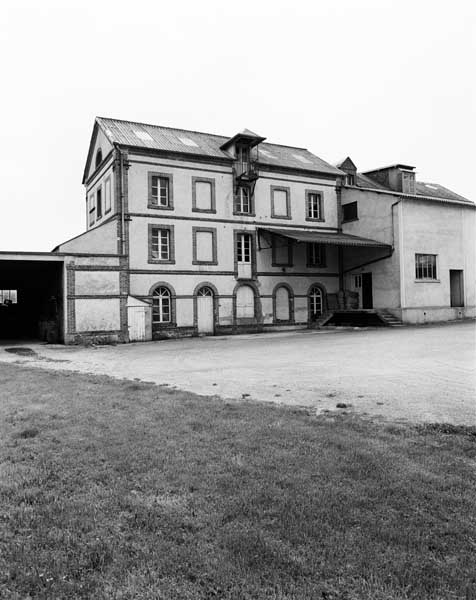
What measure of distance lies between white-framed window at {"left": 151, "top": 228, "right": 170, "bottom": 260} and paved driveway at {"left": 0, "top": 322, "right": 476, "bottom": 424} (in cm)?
829

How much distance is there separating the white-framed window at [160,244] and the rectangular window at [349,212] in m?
11.9

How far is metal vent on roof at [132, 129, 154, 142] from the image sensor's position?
26.0 m

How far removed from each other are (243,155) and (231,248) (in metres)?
5.43

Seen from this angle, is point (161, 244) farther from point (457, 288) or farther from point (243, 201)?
point (457, 288)

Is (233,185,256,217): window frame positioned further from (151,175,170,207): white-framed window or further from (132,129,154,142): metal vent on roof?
(132,129,154,142): metal vent on roof

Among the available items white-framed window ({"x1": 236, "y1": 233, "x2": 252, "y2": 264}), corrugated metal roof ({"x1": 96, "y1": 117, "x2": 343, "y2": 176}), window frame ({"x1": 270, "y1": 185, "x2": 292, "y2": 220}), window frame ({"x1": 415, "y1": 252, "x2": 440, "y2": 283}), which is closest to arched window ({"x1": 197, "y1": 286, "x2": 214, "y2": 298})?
white-framed window ({"x1": 236, "y1": 233, "x2": 252, "y2": 264})

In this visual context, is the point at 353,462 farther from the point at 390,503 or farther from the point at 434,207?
the point at 434,207

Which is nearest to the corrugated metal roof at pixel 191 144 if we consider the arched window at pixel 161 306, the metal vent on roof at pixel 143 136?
the metal vent on roof at pixel 143 136

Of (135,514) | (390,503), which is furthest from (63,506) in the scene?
(390,503)

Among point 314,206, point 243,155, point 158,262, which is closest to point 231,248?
point 158,262

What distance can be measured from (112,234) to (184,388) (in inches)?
645

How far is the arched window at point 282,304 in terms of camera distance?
2834 cm

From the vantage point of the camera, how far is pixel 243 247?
27578 millimetres

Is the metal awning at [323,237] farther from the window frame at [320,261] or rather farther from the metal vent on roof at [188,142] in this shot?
the metal vent on roof at [188,142]
